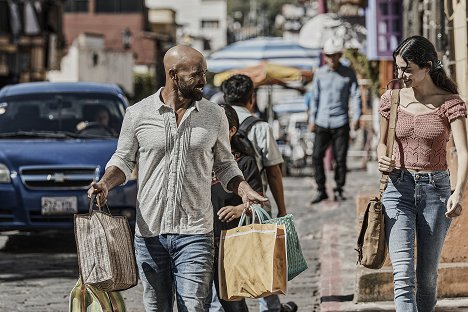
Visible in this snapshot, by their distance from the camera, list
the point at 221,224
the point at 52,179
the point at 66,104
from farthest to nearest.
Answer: the point at 66,104
the point at 52,179
the point at 221,224

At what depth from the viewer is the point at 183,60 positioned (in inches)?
263

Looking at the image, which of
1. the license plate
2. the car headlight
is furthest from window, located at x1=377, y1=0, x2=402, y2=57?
the car headlight

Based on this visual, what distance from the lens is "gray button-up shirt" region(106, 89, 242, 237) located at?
6691 millimetres

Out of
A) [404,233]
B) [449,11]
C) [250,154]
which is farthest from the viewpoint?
[449,11]

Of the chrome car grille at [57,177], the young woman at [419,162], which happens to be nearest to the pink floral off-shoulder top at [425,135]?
the young woman at [419,162]

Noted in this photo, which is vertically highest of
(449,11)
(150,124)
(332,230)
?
(449,11)

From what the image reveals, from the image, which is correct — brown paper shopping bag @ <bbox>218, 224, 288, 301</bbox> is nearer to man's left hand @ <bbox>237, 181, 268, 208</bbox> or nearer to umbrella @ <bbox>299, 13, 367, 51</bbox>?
man's left hand @ <bbox>237, 181, 268, 208</bbox>

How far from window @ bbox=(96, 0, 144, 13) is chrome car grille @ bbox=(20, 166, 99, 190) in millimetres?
74375

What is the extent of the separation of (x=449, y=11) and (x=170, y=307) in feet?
21.2

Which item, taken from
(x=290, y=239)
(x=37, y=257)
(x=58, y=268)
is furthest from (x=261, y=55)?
(x=290, y=239)

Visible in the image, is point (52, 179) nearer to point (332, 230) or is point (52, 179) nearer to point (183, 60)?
point (332, 230)

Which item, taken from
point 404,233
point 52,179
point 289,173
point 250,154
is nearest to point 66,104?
point 52,179

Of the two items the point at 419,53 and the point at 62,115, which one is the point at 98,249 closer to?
the point at 419,53

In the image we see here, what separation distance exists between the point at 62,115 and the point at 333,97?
12.4 feet
